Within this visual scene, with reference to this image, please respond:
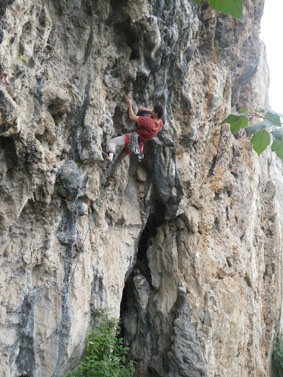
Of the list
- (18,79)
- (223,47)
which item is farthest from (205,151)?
(18,79)

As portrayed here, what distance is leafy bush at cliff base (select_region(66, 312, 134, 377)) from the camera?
3.86 metres

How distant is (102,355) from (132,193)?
→ 2743mm

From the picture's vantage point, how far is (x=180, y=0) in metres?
4.76

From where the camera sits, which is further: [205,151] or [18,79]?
[205,151]

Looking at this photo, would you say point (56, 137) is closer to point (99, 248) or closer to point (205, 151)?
point (99, 248)

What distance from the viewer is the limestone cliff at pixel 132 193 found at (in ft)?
11.2

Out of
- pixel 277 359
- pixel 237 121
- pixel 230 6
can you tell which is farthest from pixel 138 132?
pixel 277 359

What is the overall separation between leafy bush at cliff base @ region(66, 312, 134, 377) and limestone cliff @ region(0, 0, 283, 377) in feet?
0.59

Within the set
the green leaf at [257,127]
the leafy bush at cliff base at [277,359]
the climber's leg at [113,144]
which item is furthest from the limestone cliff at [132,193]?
the green leaf at [257,127]

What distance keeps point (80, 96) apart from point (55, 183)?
1.12 metres

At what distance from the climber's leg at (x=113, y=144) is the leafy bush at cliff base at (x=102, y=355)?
2273 mm

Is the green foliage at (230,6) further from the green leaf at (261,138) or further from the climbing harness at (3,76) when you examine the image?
the climbing harness at (3,76)

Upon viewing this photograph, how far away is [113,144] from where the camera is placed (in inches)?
178

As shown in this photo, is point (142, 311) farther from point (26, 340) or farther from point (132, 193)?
point (26, 340)
